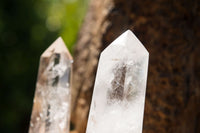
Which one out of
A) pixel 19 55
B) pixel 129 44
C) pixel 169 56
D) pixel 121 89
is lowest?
pixel 121 89

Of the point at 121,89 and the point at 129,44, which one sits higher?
the point at 129,44

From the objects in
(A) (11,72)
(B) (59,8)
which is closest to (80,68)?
(A) (11,72)

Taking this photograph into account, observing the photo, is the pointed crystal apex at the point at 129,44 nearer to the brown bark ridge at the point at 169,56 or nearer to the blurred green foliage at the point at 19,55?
the brown bark ridge at the point at 169,56

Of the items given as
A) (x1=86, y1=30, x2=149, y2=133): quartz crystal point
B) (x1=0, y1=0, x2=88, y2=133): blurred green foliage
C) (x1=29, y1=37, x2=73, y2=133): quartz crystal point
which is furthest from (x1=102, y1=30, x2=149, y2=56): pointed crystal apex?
(x1=0, y1=0, x2=88, y2=133): blurred green foliage

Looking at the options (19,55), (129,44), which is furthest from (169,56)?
(19,55)

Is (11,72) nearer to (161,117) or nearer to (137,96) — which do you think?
(161,117)

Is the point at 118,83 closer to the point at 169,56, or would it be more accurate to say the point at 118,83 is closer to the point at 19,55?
the point at 169,56
